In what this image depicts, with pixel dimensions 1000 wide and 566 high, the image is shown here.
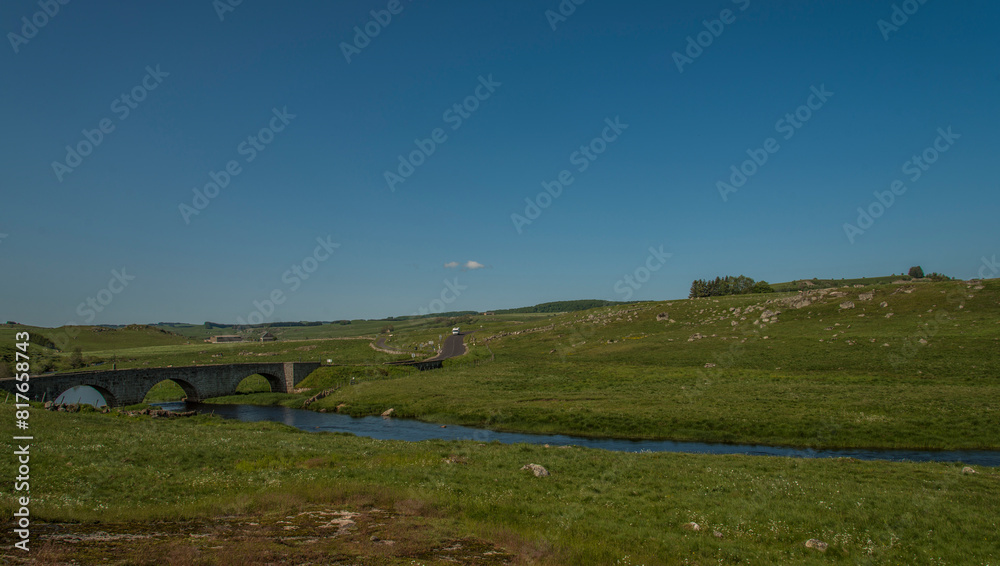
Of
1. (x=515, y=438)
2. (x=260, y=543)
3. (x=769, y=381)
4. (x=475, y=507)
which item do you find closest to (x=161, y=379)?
(x=515, y=438)

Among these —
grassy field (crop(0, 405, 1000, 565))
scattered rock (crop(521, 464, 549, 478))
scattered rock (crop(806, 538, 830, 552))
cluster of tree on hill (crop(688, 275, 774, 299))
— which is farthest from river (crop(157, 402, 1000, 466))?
cluster of tree on hill (crop(688, 275, 774, 299))

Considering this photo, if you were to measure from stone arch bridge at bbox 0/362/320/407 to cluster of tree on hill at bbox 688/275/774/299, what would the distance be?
458 ft

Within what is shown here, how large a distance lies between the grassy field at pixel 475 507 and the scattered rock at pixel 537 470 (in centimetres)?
66

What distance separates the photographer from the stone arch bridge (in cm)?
5862

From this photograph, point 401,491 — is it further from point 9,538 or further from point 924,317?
point 924,317

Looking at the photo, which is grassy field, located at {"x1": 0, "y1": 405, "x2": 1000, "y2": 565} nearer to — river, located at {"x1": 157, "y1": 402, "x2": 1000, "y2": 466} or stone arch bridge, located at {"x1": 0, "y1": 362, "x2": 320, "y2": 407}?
river, located at {"x1": 157, "y1": 402, "x2": 1000, "y2": 466}

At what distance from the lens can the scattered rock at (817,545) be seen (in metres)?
15.1

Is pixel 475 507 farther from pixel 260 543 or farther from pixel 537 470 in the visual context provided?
pixel 260 543

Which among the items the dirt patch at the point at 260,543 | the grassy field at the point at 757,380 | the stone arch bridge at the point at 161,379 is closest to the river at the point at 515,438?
the grassy field at the point at 757,380

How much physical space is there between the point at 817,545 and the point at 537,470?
12771 millimetres

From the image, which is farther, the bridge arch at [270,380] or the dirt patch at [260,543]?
the bridge arch at [270,380]

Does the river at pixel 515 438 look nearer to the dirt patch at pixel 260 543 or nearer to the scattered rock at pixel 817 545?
the scattered rock at pixel 817 545

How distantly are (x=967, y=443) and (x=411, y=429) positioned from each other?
4583 cm

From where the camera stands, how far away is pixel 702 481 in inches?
934
